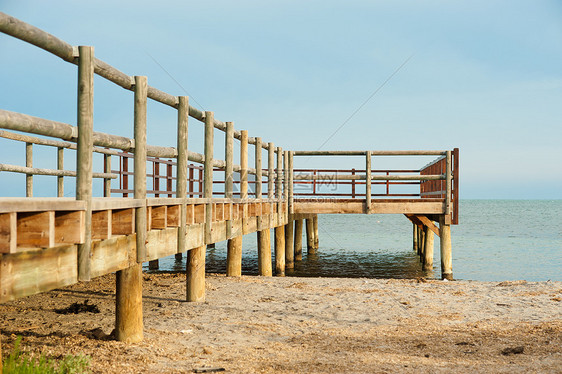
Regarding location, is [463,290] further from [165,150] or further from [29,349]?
[29,349]

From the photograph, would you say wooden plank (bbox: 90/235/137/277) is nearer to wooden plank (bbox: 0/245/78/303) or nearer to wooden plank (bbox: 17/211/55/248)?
→ wooden plank (bbox: 0/245/78/303)

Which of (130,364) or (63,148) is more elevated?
(63,148)

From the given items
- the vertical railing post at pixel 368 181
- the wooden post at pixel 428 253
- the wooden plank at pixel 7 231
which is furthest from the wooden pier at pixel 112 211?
the wooden post at pixel 428 253

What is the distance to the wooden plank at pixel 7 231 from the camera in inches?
142

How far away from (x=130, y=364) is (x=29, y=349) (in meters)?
1.22

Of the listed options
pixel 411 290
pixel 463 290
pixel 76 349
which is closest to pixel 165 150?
pixel 76 349

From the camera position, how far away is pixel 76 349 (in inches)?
225

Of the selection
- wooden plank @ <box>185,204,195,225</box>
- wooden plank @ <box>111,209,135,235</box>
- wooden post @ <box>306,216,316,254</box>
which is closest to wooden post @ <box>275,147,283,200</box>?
wooden plank @ <box>185,204,195,225</box>

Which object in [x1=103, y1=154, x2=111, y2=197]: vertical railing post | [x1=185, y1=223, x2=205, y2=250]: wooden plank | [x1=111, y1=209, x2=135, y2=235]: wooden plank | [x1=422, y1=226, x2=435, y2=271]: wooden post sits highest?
[x1=103, y1=154, x2=111, y2=197]: vertical railing post

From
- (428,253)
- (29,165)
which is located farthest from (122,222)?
(428,253)

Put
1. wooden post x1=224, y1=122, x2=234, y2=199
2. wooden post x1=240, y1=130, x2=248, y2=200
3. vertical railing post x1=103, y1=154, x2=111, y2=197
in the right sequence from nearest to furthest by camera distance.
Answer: wooden post x1=224, y1=122, x2=234, y2=199
wooden post x1=240, y1=130, x2=248, y2=200
vertical railing post x1=103, y1=154, x2=111, y2=197

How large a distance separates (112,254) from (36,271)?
1188 millimetres

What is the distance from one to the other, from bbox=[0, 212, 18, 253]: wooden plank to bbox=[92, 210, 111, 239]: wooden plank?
116cm

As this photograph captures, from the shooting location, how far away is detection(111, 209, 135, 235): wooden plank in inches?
214
